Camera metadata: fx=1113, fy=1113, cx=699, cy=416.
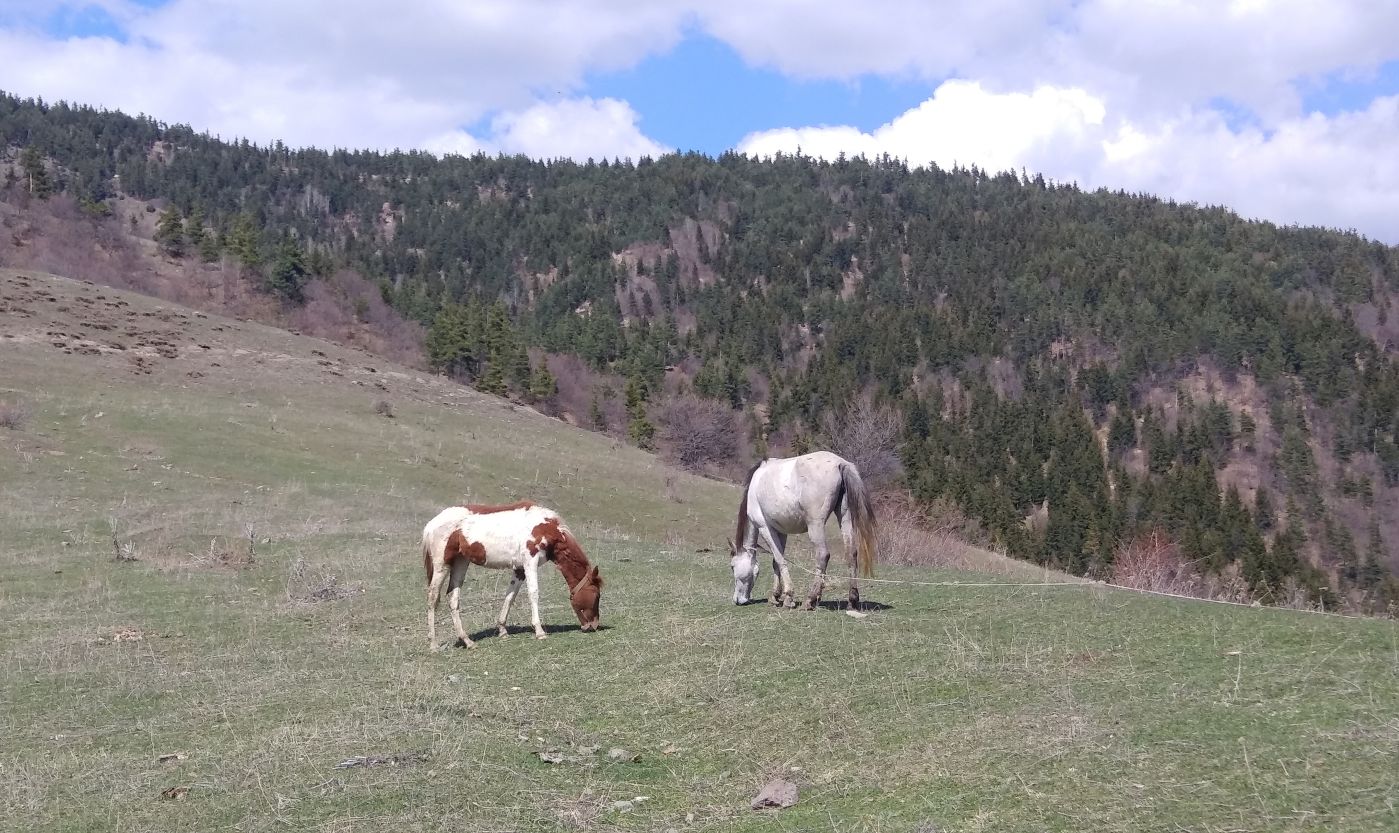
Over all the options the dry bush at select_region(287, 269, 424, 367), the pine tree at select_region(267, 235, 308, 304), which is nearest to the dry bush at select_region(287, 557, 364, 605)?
the dry bush at select_region(287, 269, 424, 367)

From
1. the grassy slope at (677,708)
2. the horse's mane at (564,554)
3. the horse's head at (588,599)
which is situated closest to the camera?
the grassy slope at (677,708)

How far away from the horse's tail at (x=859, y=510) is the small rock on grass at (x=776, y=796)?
6.42m

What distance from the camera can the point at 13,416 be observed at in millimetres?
39562

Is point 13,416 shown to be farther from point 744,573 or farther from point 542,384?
point 542,384

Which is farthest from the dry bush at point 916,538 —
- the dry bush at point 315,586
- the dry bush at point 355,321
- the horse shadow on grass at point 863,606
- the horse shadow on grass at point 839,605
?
the dry bush at point 355,321

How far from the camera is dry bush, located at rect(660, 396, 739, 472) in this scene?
73.1 meters

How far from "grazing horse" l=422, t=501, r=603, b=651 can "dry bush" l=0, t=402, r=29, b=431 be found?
32465mm

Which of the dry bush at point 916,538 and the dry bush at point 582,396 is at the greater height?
the dry bush at point 582,396

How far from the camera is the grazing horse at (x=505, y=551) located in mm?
13539

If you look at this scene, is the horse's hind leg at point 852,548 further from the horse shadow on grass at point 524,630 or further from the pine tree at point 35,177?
the pine tree at point 35,177

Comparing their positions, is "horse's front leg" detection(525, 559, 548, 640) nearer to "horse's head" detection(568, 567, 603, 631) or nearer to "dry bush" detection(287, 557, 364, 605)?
"horse's head" detection(568, 567, 603, 631)

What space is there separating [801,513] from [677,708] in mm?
4922

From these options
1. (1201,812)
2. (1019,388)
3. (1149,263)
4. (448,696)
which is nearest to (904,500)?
(448,696)

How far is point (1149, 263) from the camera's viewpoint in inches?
7308
